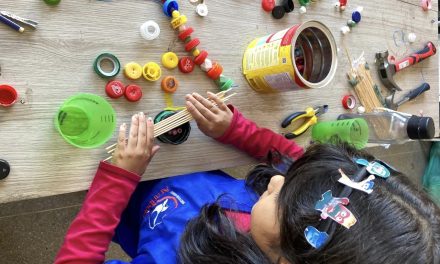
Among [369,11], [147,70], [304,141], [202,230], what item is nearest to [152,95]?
[147,70]

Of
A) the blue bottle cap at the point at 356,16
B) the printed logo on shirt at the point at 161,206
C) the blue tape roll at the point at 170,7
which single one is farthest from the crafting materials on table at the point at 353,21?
the printed logo on shirt at the point at 161,206

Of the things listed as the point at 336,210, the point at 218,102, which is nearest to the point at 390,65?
the point at 218,102

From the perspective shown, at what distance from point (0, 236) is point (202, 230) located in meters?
0.66

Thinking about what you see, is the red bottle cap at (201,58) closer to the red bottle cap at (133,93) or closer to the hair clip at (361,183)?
the red bottle cap at (133,93)

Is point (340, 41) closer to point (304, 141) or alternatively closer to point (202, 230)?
point (304, 141)

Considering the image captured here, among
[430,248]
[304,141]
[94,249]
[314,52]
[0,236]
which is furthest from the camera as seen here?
[0,236]

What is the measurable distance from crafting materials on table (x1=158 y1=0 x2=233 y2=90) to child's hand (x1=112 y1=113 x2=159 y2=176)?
12 cm

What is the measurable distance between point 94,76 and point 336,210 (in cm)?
37

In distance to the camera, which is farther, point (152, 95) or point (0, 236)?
point (0, 236)

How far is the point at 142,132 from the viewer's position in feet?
1.89

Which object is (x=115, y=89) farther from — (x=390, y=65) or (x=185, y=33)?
(x=390, y=65)

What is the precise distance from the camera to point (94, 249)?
55 cm

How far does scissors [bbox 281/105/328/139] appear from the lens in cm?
76

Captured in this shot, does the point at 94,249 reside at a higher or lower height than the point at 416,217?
lower
